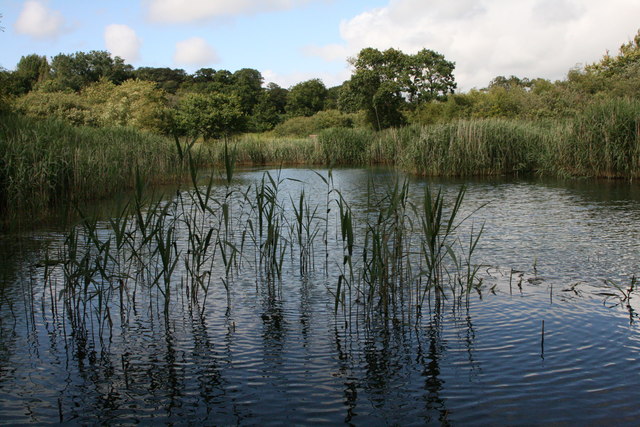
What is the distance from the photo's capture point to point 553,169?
18578 mm

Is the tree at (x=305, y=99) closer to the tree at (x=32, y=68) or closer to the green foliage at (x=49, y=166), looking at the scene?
the tree at (x=32, y=68)

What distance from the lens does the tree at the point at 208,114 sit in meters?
48.8

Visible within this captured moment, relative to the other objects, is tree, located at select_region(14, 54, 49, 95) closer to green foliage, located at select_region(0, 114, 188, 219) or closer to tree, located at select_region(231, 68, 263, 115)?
tree, located at select_region(231, 68, 263, 115)

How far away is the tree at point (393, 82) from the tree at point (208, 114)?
43.2ft

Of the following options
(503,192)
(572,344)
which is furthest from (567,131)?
(572,344)

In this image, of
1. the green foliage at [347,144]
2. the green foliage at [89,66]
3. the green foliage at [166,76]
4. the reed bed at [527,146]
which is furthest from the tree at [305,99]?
the reed bed at [527,146]

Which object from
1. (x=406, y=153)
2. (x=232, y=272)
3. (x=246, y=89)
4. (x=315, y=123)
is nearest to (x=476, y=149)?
(x=406, y=153)

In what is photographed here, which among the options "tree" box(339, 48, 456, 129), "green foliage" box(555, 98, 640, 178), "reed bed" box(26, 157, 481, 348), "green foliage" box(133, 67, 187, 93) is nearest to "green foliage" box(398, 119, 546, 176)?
"green foliage" box(555, 98, 640, 178)

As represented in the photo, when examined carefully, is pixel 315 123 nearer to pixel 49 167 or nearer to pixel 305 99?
pixel 305 99

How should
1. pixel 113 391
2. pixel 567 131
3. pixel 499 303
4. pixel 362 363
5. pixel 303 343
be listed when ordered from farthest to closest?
pixel 567 131
pixel 499 303
pixel 303 343
pixel 362 363
pixel 113 391

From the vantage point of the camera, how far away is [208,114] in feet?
161

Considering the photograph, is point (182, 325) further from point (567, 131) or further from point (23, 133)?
point (567, 131)

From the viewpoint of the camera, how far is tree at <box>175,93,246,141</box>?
48753 millimetres

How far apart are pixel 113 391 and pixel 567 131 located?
683 inches
